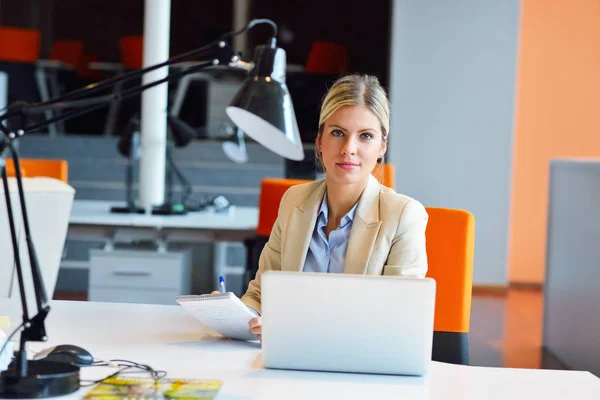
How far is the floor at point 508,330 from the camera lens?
5.00 meters

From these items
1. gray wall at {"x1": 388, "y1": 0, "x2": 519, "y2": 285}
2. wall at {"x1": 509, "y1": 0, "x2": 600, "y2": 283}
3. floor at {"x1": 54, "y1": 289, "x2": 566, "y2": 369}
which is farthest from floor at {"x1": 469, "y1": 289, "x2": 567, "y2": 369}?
wall at {"x1": 509, "y1": 0, "x2": 600, "y2": 283}

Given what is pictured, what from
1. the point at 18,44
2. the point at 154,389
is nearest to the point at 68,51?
the point at 18,44

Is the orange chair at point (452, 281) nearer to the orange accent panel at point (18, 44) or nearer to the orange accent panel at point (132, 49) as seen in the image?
the orange accent panel at point (132, 49)

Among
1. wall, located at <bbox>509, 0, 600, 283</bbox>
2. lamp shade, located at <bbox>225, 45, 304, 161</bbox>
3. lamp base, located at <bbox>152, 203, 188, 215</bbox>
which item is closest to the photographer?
lamp shade, located at <bbox>225, 45, 304, 161</bbox>

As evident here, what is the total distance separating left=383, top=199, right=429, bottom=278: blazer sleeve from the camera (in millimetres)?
2143

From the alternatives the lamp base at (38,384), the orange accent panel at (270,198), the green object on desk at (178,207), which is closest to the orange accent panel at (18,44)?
the green object on desk at (178,207)

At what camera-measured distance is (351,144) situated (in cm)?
223

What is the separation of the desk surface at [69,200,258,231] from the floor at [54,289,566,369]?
1.43 m

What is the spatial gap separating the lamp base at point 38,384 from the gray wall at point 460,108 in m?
6.18

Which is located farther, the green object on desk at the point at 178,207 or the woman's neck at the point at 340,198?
the green object on desk at the point at 178,207

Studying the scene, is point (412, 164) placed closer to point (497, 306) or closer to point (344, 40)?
point (497, 306)

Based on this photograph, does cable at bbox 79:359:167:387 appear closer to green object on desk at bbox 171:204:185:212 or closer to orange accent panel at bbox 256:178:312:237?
orange accent panel at bbox 256:178:312:237

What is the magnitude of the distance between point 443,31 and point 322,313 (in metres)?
6.19

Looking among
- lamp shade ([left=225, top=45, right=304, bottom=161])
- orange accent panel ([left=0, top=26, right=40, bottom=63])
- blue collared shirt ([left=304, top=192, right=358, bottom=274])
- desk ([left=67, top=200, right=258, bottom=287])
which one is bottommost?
desk ([left=67, top=200, right=258, bottom=287])
